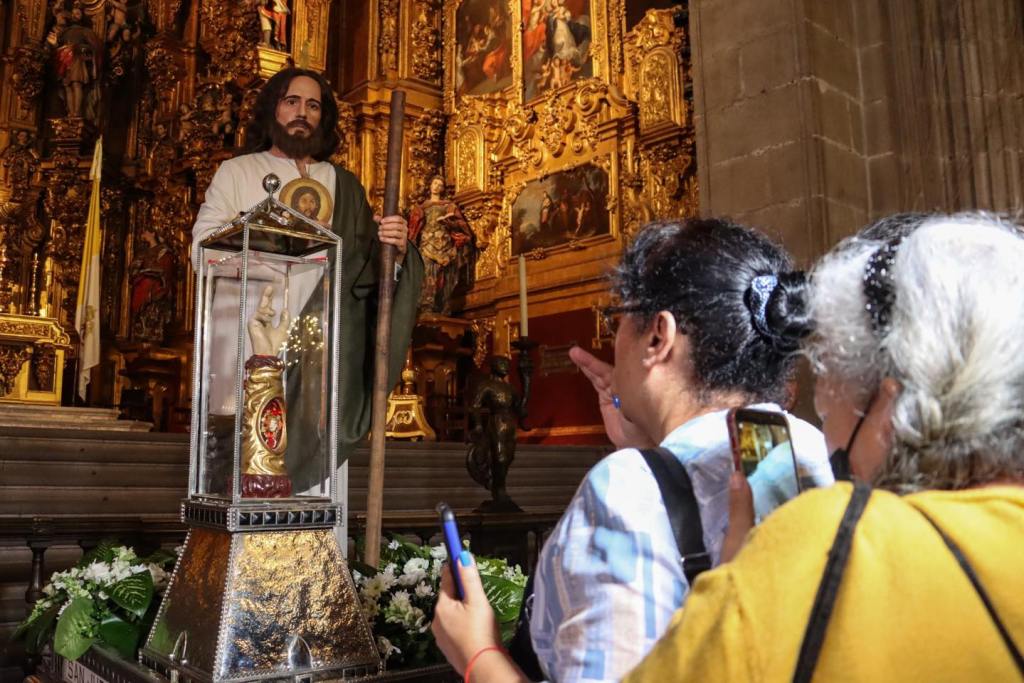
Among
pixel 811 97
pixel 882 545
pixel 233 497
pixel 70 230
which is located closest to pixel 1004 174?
pixel 811 97

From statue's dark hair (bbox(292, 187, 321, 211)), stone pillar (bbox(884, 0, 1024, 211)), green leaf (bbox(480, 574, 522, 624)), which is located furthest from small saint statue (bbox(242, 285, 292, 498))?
stone pillar (bbox(884, 0, 1024, 211))

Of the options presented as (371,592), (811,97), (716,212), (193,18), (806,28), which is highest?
(193,18)

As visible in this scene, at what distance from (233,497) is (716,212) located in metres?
2.80

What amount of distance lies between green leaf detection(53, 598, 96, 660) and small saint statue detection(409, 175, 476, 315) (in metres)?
8.87

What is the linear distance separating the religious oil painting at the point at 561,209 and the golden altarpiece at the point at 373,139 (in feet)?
0.08

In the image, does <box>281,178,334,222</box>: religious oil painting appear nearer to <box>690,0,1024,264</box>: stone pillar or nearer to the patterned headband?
<box>690,0,1024,264</box>: stone pillar

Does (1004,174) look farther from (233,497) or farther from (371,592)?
(233,497)

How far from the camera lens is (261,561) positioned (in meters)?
2.09

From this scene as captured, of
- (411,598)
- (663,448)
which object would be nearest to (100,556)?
(411,598)

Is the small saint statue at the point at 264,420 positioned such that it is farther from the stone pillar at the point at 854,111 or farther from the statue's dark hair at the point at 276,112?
the stone pillar at the point at 854,111

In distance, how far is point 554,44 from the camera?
11320 millimetres

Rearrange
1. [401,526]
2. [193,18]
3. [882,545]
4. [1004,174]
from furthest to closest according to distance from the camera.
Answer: [193,18] → [401,526] → [1004,174] → [882,545]

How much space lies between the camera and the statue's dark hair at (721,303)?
1.27 metres

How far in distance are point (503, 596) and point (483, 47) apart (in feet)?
35.8
